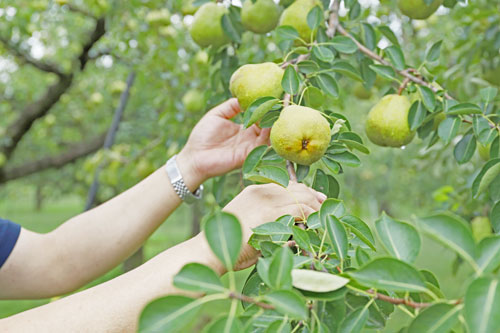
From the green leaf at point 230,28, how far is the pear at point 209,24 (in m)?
0.02

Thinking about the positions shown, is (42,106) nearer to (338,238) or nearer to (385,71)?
(385,71)

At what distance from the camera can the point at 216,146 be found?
137cm

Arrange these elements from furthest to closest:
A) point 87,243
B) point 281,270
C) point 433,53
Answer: point 87,243, point 433,53, point 281,270

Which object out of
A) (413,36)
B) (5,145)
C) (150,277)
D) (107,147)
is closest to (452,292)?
(413,36)

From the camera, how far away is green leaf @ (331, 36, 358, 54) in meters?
1.12

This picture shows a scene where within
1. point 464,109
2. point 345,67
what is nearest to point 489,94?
point 464,109

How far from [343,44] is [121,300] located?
72 cm

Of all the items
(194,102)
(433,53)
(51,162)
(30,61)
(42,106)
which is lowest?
(51,162)

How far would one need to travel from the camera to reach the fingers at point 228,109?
4.29ft

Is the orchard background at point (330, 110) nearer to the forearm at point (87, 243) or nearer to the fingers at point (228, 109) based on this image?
the fingers at point (228, 109)

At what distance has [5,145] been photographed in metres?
3.88

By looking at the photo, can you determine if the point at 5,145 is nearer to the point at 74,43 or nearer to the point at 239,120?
the point at 74,43

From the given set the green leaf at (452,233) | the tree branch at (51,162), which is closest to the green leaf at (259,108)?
the green leaf at (452,233)

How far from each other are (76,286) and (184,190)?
1.59 ft
